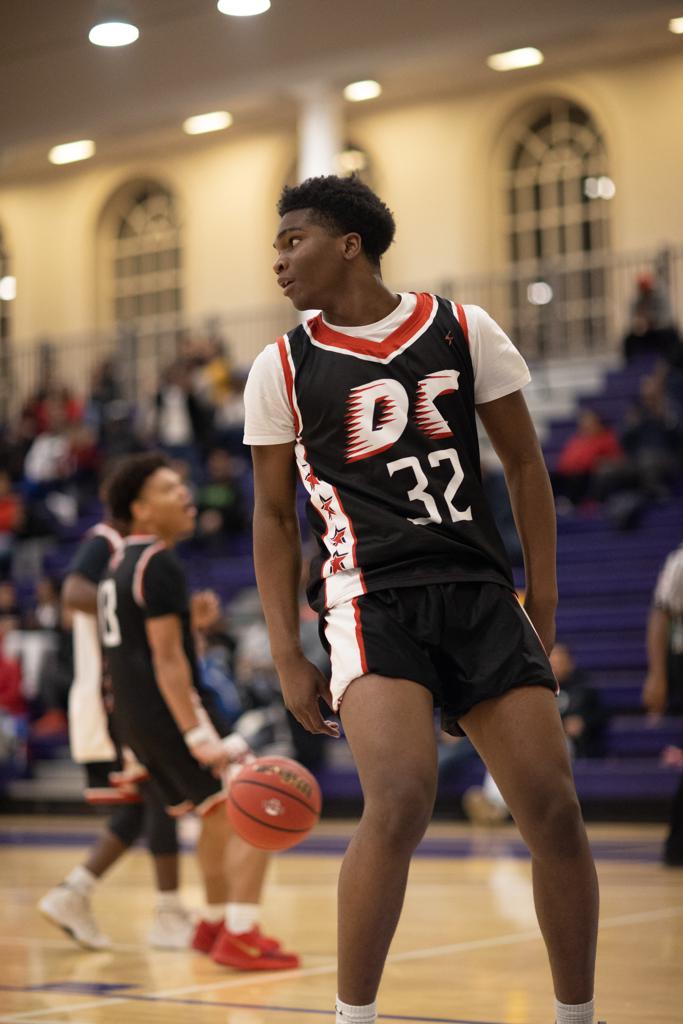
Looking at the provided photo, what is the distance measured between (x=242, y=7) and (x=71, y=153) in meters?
17.3

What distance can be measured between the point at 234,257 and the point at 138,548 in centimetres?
1794

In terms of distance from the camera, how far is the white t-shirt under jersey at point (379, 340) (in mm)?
3383

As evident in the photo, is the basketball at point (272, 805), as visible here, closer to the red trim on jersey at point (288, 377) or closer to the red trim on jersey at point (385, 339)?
the red trim on jersey at point (288, 377)

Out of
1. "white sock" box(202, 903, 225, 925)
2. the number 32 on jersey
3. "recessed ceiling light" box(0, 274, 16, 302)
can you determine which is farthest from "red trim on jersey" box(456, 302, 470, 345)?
"recessed ceiling light" box(0, 274, 16, 302)

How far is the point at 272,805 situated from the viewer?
16.0 ft

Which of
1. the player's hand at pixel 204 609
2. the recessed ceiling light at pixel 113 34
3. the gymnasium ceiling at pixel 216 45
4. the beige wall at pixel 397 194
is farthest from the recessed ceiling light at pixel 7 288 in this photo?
the player's hand at pixel 204 609

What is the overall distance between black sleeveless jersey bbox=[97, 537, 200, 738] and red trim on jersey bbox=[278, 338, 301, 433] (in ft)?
9.00

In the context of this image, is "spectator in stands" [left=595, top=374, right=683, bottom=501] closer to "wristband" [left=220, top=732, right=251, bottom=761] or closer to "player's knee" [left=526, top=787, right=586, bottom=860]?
"wristband" [left=220, top=732, right=251, bottom=761]

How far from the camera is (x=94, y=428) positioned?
20188 millimetres

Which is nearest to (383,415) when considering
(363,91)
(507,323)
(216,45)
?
(216,45)

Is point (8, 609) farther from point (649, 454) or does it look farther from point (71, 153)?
point (71, 153)

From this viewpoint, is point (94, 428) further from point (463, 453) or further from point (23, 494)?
point (463, 453)

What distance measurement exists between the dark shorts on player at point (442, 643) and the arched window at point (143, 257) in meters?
21.3

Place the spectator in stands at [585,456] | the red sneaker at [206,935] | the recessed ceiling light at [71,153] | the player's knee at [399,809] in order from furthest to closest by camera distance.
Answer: the recessed ceiling light at [71,153] < the spectator in stands at [585,456] < the red sneaker at [206,935] < the player's knee at [399,809]
